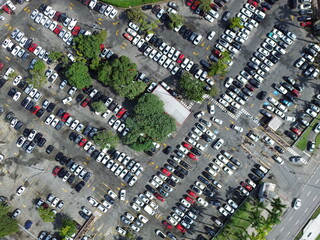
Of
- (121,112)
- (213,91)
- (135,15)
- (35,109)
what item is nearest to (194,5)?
(135,15)

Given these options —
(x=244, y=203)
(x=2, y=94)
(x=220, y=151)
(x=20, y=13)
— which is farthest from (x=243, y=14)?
(x=2, y=94)

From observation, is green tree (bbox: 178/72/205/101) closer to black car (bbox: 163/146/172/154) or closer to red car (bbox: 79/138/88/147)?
black car (bbox: 163/146/172/154)

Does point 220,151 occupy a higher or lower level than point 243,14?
lower

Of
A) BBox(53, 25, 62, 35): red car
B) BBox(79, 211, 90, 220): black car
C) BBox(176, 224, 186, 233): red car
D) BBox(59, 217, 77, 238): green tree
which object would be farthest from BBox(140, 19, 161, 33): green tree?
BBox(59, 217, 77, 238): green tree

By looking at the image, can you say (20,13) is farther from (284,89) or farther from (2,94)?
(284,89)

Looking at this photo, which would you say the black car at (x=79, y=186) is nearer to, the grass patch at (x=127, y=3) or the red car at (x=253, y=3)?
the grass patch at (x=127, y=3)

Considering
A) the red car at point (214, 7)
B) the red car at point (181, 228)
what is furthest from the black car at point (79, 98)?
the red car at point (181, 228)
